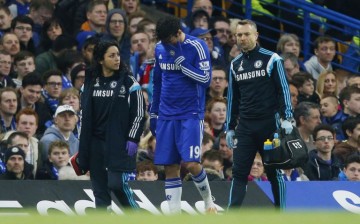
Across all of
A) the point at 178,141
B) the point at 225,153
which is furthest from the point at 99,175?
the point at 225,153

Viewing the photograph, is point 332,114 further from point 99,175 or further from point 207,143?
point 99,175

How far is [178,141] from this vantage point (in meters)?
16.9

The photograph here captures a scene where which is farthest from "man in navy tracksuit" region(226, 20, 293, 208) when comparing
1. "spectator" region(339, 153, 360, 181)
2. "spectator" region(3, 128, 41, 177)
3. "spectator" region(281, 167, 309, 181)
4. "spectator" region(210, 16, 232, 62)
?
"spectator" region(210, 16, 232, 62)

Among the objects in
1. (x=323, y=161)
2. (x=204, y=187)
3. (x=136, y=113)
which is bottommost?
(x=204, y=187)

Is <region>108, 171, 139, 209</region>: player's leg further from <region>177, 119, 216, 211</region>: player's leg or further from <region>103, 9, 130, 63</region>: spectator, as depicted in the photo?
<region>103, 9, 130, 63</region>: spectator

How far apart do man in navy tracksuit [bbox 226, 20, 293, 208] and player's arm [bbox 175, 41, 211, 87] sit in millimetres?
318

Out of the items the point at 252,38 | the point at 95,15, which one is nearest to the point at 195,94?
the point at 252,38

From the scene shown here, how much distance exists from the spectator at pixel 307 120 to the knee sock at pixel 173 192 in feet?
13.8

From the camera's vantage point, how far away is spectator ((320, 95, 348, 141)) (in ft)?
70.8

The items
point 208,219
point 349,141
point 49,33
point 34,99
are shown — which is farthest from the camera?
point 49,33

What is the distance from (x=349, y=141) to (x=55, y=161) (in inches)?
168

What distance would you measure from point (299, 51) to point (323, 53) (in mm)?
366

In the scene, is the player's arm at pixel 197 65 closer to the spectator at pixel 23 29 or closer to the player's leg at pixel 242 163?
the player's leg at pixel 242 163

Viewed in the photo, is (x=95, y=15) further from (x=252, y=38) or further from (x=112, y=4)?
(x=252, y=38)
